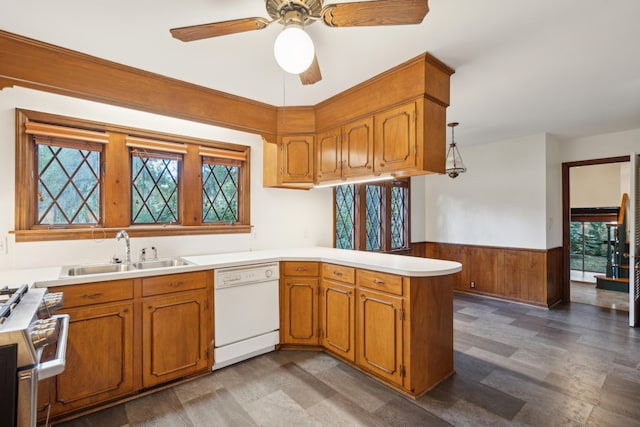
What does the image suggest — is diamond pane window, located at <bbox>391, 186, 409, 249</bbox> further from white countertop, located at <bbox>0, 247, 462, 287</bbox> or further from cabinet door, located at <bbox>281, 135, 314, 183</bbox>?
white countertop, located at <bbox>0, 247, 462, 287</bbox>

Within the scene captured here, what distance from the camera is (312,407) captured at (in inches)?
80.0

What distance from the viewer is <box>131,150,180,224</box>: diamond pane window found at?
2693mm

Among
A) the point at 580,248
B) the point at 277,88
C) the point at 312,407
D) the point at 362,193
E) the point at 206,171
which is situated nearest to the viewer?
the point at 312,407

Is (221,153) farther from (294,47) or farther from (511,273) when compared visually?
(511,273)

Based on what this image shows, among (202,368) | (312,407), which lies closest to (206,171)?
(202,368)

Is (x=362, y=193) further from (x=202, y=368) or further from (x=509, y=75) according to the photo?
(x=202, y=368)

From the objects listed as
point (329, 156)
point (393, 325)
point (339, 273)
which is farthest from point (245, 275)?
point (329, 156)

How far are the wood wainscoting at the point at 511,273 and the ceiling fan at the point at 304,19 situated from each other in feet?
13.7

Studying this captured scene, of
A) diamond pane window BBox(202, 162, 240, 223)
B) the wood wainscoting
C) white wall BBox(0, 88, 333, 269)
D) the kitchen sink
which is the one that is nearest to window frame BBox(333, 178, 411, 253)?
white wall BBox(0, 88, 333, 269)

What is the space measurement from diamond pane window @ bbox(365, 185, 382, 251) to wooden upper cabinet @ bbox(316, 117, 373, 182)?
63.2 inches

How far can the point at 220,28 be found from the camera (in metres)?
1.49

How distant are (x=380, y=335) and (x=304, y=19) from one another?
6.96 ft

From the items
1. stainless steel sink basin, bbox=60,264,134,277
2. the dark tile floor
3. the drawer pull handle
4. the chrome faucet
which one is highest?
the chrome faucet

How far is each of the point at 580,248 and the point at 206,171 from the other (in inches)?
303
